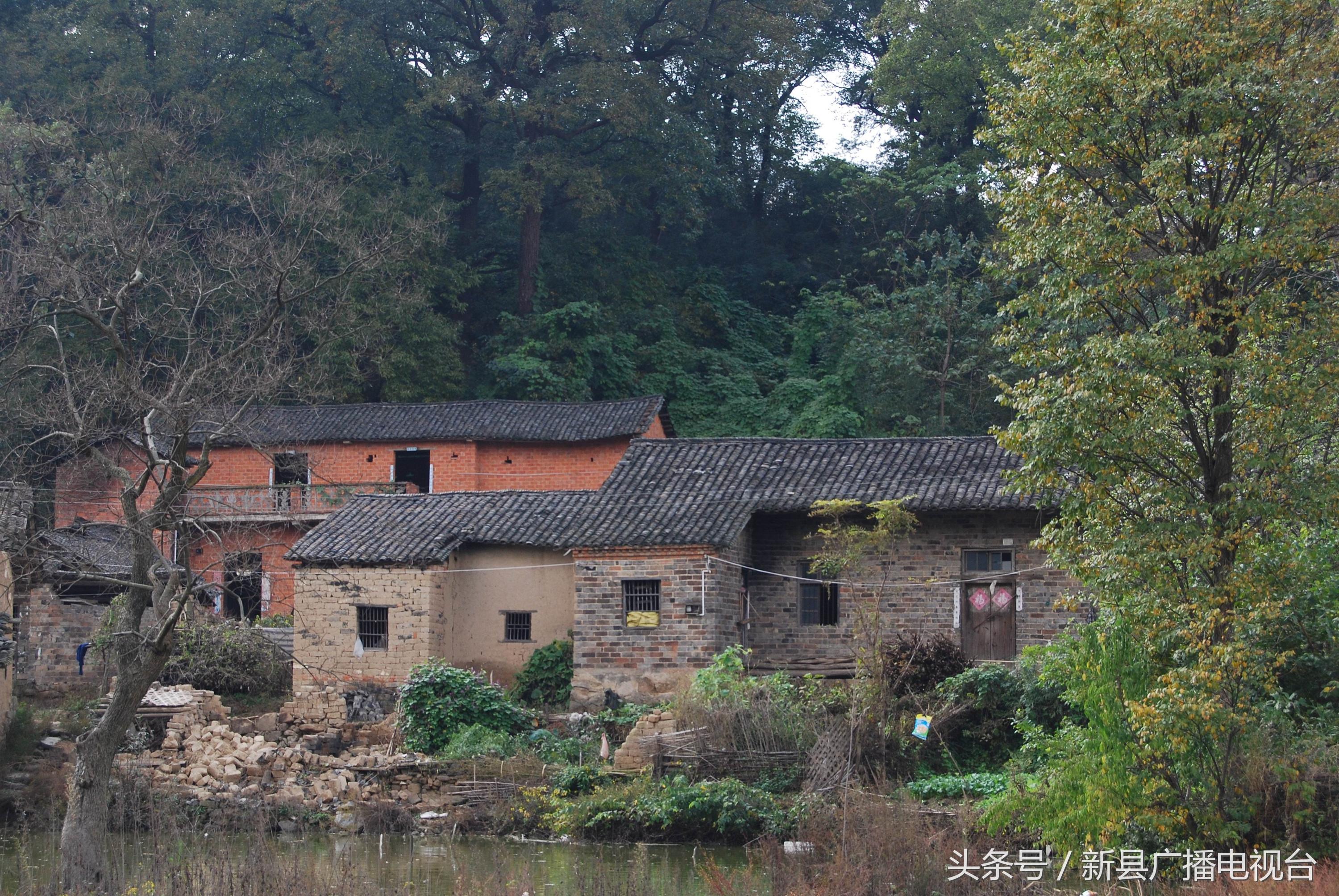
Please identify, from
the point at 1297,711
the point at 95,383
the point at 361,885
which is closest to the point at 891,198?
the point at 95,383

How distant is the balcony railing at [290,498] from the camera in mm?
29594

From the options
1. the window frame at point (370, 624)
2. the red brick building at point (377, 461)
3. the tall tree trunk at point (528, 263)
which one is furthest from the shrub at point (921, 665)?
the tall tree trunk at point (528, 263)

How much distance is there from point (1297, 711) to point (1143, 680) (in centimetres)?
245

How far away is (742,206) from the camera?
43.9 metres

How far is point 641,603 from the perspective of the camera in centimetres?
2188

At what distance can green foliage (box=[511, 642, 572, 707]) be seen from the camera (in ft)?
72.1

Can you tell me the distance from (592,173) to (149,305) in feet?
39.0

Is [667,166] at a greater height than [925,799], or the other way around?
[667,166]

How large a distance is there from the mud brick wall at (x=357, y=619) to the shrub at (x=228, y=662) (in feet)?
1.49

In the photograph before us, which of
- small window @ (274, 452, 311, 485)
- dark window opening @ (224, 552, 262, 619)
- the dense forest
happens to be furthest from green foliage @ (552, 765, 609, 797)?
the dense forest

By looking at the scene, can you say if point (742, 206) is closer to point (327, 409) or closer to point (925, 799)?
point (327, 409)

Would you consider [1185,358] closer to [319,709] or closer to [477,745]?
[477,745]

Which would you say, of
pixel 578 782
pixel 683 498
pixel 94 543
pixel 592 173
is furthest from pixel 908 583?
pixel 592 173

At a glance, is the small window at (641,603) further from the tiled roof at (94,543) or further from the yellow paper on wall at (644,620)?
the tiled roof at (94,543)
